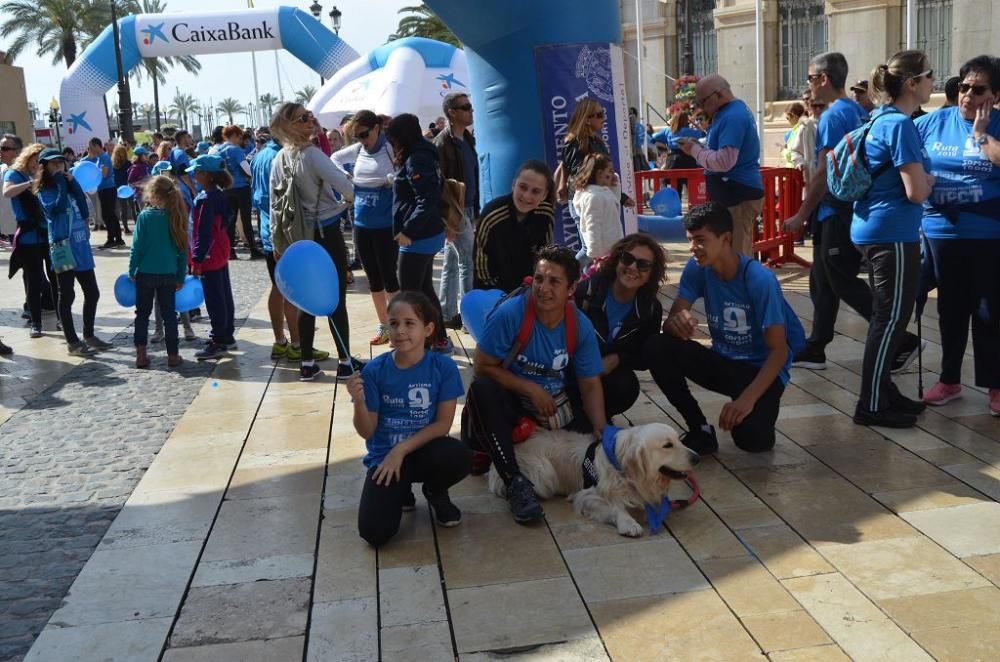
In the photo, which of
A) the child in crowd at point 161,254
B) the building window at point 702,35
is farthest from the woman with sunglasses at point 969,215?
the building window at point 702,35

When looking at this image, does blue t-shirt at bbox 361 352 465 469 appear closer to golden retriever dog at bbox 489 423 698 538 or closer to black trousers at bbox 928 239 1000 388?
golden retriever dog at bbox 489 423 698 538

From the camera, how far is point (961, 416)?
562 cm

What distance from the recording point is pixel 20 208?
8977 millimetres

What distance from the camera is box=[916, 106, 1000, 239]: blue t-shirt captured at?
5336mm

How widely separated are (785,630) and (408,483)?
66.2 inches

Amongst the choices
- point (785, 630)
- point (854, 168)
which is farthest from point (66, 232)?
point (785, 630)

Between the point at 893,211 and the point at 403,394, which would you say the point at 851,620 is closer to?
the point at 403,394

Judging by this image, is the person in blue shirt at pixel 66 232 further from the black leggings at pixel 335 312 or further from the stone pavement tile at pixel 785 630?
the stone pavement tile at pixel 785 630

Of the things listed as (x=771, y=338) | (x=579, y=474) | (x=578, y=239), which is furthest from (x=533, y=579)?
(x=578, y=239)

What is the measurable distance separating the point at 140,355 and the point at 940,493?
5881mm

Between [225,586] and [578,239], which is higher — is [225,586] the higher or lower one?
the lower one

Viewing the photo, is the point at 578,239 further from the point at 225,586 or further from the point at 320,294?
the point at 225,586

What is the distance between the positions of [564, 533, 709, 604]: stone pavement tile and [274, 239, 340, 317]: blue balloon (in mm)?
1730

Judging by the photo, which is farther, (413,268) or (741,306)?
(413,268)
